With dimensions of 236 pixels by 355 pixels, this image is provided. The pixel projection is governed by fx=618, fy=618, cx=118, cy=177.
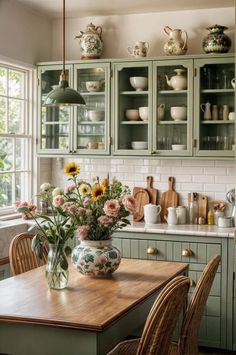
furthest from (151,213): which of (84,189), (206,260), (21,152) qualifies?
(84,189)

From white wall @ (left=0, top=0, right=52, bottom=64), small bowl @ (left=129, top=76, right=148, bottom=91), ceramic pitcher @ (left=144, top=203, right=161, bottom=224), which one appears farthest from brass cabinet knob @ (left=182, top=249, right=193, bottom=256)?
white wall @ (left=0, top=0, right=52, bottom=64)

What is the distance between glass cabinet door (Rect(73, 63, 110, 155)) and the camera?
5500 mm

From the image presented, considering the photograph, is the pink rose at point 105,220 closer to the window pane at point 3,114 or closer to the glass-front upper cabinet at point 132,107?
the glass-front upper cabinet at point 132,107

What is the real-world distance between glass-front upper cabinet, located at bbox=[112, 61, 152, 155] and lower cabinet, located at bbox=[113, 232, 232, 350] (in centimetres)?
85

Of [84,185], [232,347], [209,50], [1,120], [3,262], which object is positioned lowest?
[232,347]

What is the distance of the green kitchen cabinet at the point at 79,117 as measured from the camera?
218 inches

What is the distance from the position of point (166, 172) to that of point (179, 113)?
64cm

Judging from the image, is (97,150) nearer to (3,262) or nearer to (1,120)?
(1,120)

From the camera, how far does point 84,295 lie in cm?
321

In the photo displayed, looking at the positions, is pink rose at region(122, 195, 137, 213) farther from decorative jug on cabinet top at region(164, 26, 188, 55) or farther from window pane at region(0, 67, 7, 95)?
window pane at region(0, 67, 7, 95)

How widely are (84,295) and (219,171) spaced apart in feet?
8.49

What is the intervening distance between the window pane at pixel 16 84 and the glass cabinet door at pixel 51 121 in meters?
0.17

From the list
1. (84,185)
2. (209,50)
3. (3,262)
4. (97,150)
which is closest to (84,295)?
(84,185)

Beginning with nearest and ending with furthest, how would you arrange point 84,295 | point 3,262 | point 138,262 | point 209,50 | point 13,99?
1. point 84,295
2. point 138,262
3. point 3,262
4. point 209,50
5. point 13,99
